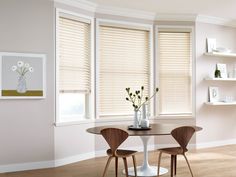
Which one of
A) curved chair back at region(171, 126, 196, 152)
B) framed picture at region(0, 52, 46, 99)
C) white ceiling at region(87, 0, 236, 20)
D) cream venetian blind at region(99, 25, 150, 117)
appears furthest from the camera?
cream venetian blind at region(99, 25, 150, 117)

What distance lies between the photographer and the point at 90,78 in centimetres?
586

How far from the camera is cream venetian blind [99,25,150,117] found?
20.0ft

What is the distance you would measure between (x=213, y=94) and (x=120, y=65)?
83.1 inches

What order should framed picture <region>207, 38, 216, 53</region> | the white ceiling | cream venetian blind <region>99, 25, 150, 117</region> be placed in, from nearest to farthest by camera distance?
the white ceiling < cream venetian blind <region>99, 25, 150, 117</region> < framed picture <region>207, 38, 216, 53</region>

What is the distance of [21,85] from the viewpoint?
197 inches

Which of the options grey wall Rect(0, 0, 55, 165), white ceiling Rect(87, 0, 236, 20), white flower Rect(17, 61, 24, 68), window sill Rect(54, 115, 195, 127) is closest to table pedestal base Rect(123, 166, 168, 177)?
window sill Rect(54, 115, 195, 127)

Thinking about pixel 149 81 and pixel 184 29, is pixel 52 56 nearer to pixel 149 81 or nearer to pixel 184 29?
pixel 149 81

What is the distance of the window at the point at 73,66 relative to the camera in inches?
214

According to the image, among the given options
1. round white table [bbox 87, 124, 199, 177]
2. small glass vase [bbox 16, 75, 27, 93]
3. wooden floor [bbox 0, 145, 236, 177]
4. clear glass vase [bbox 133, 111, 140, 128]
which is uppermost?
small glass vase [bbox 16, 75, 27, 93]

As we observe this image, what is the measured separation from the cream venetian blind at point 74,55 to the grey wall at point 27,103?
0.23 m

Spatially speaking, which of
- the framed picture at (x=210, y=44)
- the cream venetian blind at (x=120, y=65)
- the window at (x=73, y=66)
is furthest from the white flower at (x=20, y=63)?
the framed picture at (x=210, y=44)

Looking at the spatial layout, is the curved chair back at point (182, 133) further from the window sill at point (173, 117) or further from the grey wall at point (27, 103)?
the window sill at point (173, 117)

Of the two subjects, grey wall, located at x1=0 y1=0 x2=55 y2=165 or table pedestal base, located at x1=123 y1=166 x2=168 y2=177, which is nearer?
table pedestal base, located at x1=123 y1=166 x2=168 y2=177

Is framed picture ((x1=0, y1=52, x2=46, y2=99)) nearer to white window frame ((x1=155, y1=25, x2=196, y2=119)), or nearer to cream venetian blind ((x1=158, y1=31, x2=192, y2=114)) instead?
white window frame ((x1=155, y1=25, x2=196, y2=119))
